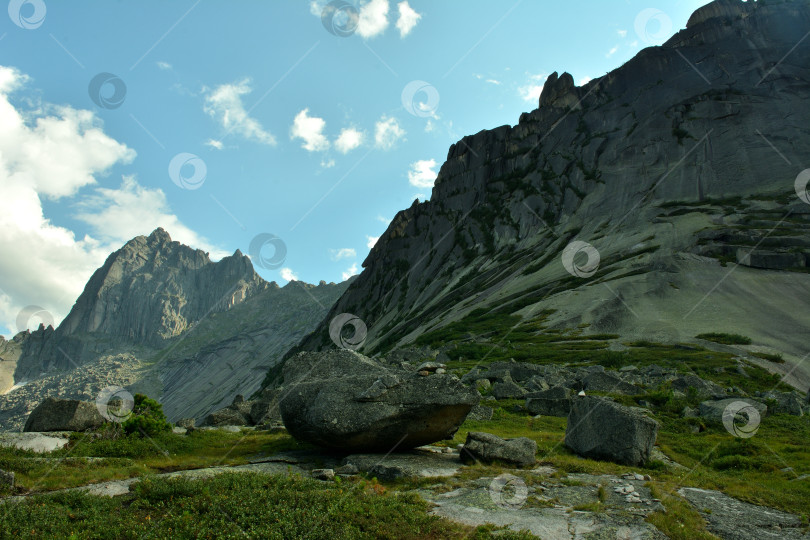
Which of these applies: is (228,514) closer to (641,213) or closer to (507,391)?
(507,391)

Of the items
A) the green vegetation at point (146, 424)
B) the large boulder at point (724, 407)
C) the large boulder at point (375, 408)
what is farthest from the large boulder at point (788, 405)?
the green vegetation at point (146, 424)

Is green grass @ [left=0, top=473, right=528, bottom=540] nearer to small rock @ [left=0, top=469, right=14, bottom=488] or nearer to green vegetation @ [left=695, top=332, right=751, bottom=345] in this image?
small rock @ [left=0, top=469, right=14, bottom=488]

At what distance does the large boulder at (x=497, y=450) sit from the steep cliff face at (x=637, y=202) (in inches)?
1891

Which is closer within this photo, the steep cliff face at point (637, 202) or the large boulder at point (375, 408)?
the large boulder at point (375, 408)

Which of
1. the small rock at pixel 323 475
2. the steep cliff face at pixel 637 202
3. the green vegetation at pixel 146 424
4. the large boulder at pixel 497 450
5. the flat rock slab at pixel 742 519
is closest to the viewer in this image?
the flat rock slab at pixel 742 519

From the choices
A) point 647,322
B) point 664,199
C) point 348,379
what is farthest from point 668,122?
point 348,379

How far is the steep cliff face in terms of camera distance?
237 feet

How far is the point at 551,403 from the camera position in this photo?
2617 centimetres

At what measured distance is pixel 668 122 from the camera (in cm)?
14262

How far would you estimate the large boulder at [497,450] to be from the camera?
1505 cm

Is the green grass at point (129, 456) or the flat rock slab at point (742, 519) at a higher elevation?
the green grass at point (129, 456)

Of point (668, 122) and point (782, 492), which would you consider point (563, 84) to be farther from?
point (782, 492)

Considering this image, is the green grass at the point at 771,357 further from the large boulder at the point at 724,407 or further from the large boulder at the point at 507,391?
the large boulder at the point at 507,391

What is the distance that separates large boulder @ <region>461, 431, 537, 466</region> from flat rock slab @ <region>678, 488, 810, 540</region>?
4.51 meters
